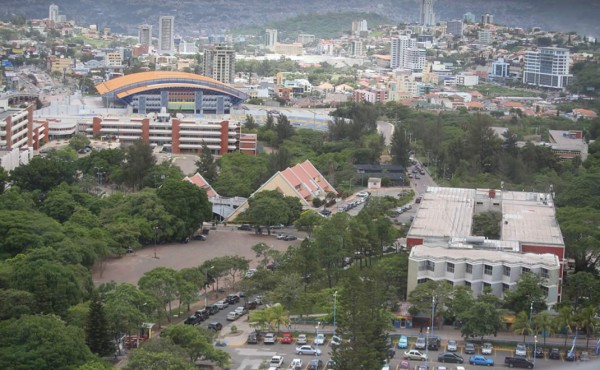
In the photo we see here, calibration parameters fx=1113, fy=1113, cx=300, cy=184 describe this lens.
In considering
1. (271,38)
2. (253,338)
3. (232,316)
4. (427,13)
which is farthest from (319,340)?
(427,13)

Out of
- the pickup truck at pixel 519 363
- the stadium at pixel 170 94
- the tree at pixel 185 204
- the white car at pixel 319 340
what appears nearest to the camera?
the pickup truck at pixel 519 363

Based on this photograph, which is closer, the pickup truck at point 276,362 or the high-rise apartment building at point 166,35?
the pickup truck at point 276,362

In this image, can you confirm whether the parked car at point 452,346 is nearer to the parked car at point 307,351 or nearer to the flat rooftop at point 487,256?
the parked car at point 307,351

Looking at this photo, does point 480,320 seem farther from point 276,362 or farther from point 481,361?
point 276,362

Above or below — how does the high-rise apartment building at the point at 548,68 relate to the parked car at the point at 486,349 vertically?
above

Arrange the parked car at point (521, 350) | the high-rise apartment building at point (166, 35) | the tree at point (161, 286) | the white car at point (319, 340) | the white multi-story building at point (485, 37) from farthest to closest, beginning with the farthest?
the high-rise apartment building at point (166, 35), the white multi-story building at point (485, 37), the tree at point (161, 286), the white car at point (319, 340), the parked car at point (521, 350)

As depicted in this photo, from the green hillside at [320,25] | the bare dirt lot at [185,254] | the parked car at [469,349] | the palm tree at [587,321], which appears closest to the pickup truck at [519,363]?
the parked car at [469,349]
